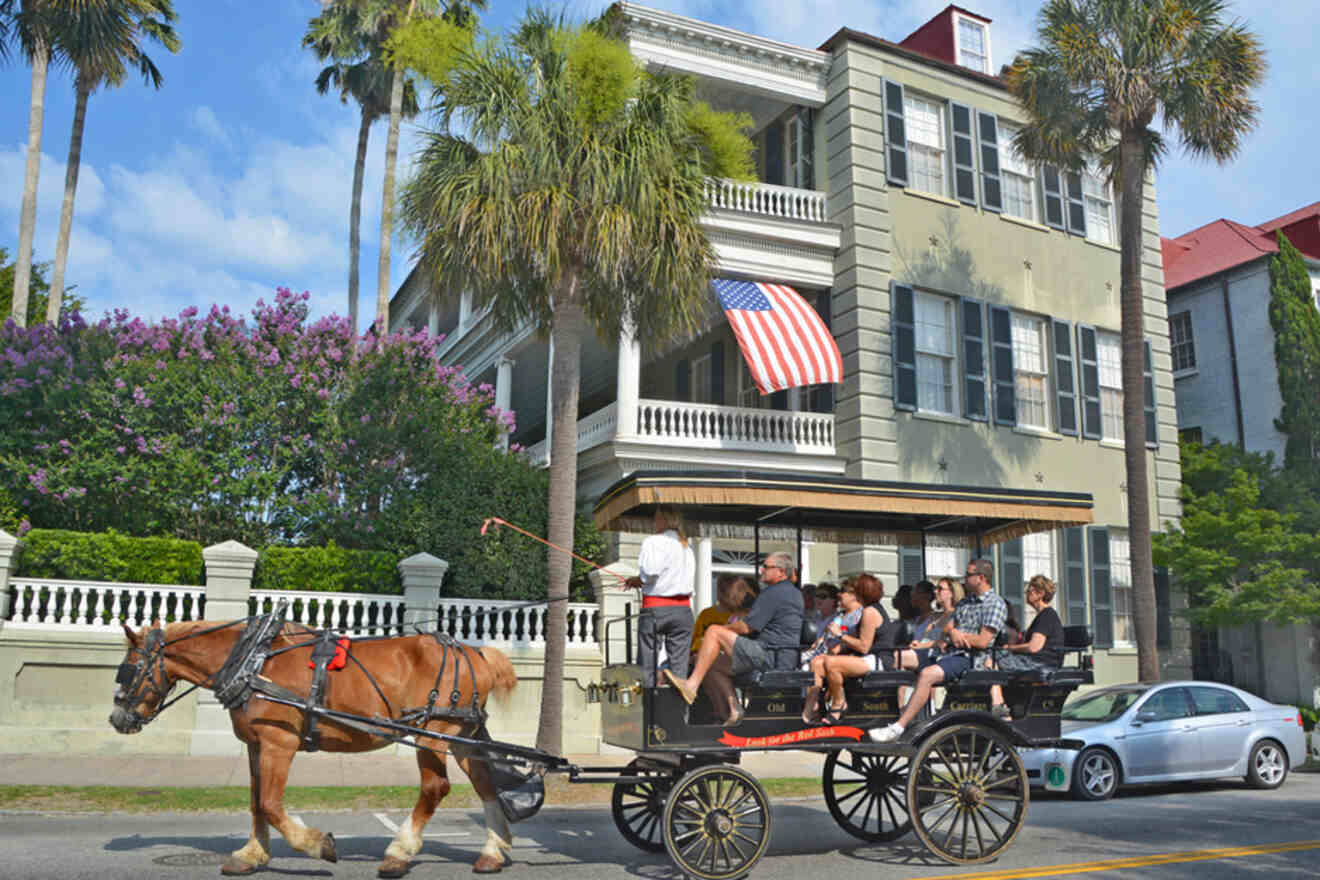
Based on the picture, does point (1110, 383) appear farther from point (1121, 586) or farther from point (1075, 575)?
point (1075, 575)

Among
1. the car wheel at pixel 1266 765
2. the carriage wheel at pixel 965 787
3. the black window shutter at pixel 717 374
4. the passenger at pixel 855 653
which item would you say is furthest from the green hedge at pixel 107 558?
the car wheel at pixel 1266 765

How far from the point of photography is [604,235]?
43.7ft

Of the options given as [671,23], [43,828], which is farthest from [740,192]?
[43,828]

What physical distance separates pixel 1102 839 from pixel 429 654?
568 cm

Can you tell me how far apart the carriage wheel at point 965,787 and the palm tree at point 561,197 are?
5922mm

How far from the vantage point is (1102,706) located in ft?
44.7

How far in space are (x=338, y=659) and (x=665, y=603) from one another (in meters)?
2.32

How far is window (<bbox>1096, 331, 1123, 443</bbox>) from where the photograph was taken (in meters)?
23.2

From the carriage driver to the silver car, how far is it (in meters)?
5.76

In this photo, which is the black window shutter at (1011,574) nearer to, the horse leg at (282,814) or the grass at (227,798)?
the grass at (227,798)

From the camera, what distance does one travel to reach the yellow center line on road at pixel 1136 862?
7.28m

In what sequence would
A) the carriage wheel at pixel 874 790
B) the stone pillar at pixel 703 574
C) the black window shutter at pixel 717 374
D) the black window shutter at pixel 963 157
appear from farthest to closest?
the black window shutter at pixel 717 374 → the black window shutter at pixel 963 157 → the stone pillar at pixel 703 574 → the carriage wheel at pixel 874 790

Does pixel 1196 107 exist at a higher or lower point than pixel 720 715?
higher

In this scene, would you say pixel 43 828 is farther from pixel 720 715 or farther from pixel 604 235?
pixel 604 235
